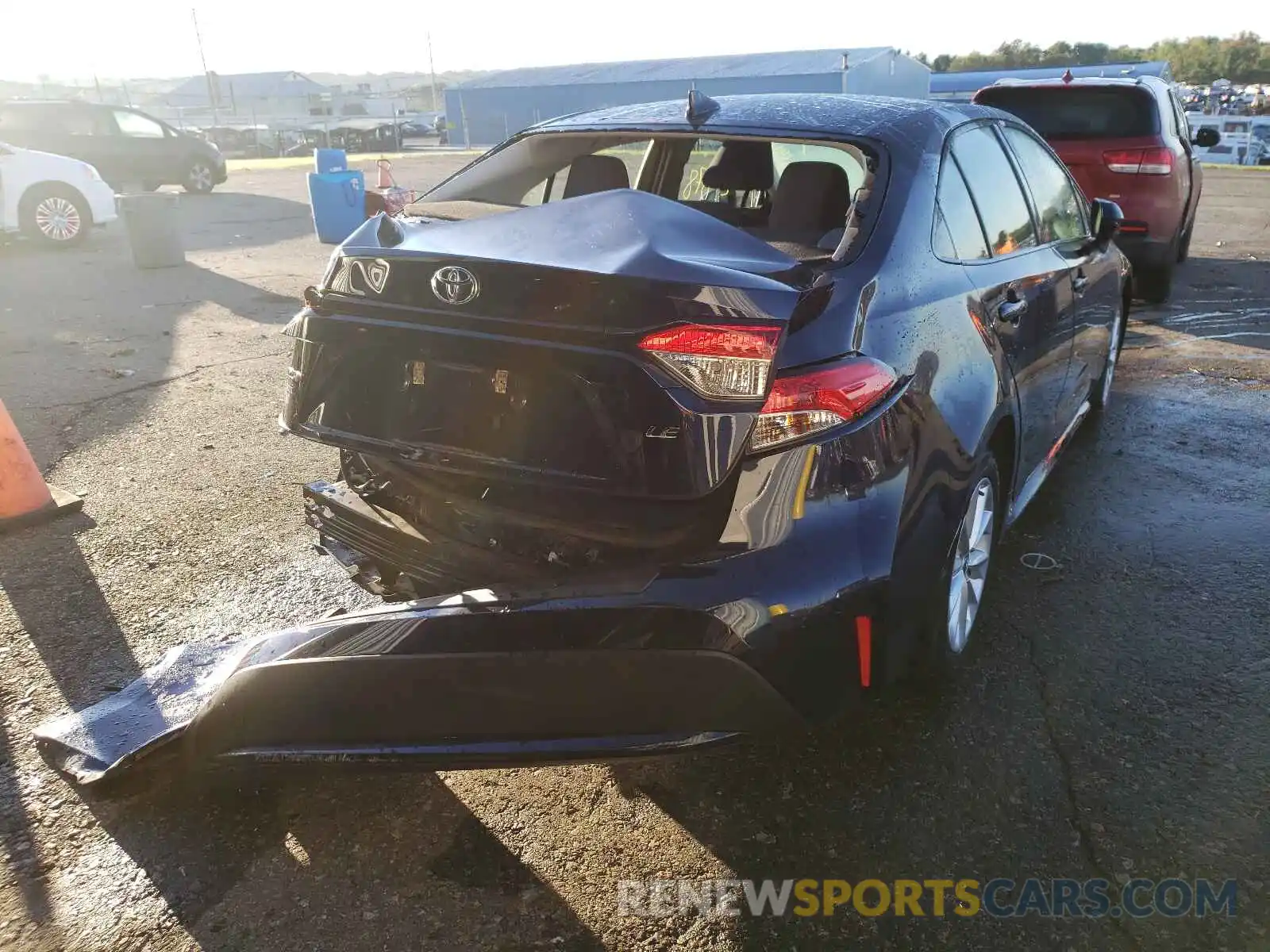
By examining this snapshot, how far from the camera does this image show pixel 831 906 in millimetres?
2184

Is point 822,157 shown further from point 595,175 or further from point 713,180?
point 595,175

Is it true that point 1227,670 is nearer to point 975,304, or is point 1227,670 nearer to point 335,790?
point 975,304

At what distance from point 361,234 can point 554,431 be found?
34.8 inches

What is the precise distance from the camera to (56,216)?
12.6 m

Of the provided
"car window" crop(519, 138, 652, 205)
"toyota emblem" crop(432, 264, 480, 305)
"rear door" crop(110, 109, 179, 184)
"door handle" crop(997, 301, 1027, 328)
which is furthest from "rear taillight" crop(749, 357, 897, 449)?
"rear door" crop(110, 109, 179, 184)

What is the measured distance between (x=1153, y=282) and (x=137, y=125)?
1805 cm

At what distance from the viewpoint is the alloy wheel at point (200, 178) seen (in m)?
19.2

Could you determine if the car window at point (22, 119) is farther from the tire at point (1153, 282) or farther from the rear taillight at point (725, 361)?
the rear taillight at point (725, 361)

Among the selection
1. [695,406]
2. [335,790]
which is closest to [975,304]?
[695,406]

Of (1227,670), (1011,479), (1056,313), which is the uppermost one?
(1056,313)

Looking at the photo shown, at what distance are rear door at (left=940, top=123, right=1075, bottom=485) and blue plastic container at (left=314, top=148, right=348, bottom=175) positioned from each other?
428 inches

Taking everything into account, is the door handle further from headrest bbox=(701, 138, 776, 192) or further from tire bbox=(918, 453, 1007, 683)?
headrest bbox=(701, 138, 776, 192)

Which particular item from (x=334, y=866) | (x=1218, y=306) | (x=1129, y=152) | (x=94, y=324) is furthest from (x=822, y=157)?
(x=94, y=324)

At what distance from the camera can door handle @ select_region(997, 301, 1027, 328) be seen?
116 inches
